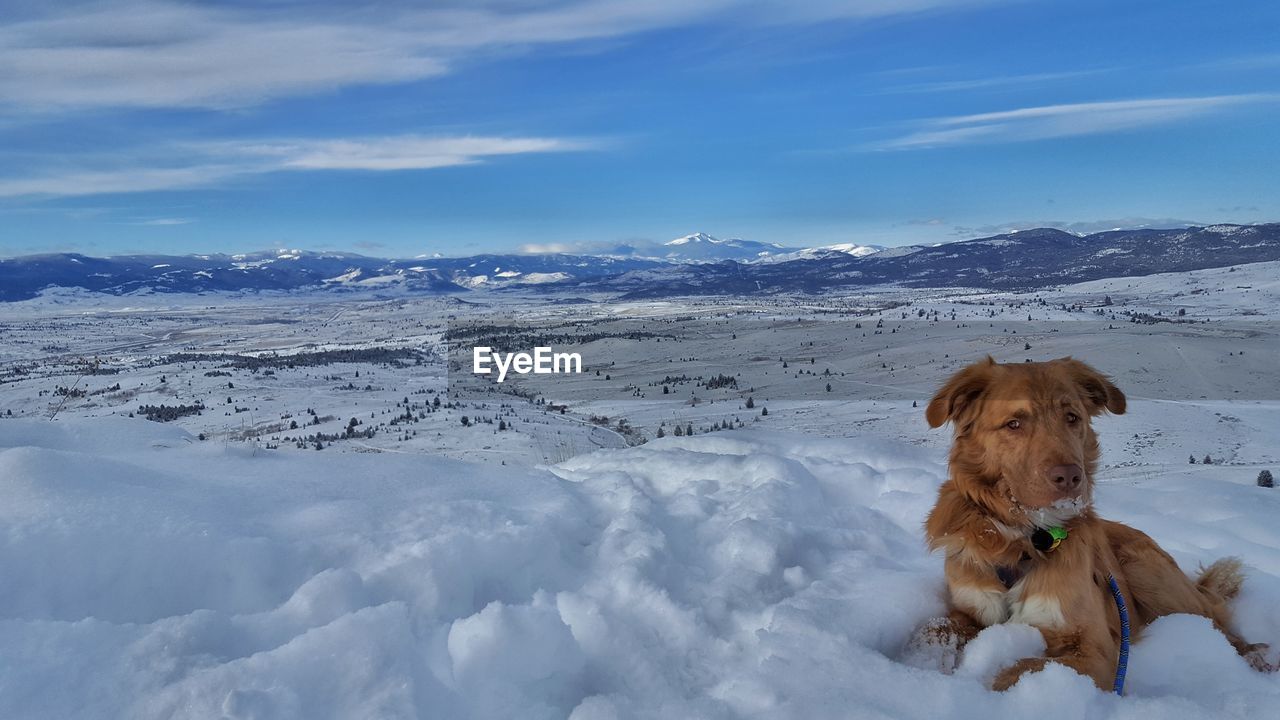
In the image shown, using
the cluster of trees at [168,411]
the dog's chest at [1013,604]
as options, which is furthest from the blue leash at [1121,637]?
the cluster of trees at [168,411]

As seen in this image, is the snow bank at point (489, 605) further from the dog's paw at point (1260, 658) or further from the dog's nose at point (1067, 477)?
the dog's nose at point (1067, 477)

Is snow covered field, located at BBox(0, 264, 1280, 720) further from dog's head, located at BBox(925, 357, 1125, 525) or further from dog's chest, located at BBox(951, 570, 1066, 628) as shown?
dog's head, located at BBox(925, 357, 1125, 525)

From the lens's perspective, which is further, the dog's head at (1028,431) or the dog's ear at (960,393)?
the dog's ear at (960,393)

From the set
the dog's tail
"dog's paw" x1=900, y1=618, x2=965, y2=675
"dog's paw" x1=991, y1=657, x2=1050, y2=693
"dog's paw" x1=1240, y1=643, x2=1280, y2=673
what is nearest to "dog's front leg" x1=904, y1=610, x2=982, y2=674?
"dog's paw" x1=900, y1=618, x2=965, y2=675

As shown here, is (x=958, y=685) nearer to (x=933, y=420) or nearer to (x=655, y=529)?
(x=933, y=420)

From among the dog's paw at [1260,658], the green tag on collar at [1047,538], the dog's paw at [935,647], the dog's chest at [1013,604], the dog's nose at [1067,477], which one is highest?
the dog's nose at [1067,477]

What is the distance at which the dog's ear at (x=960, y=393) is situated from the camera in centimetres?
349

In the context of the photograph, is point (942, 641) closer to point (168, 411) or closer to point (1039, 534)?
point (1039, 534)

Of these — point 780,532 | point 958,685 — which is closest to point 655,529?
point 780,532

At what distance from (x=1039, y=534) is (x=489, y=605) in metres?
2.43

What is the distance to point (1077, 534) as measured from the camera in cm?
317

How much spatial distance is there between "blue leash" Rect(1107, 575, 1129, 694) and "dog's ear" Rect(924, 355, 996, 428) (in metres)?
1.02

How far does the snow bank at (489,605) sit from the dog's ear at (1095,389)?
1045mm

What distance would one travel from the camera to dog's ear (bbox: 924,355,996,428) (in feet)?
11.4
